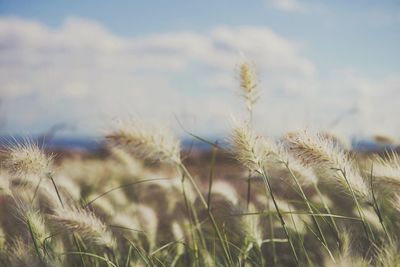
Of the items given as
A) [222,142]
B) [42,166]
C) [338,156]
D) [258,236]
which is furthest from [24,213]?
[338,156]

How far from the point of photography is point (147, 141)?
1747 mm

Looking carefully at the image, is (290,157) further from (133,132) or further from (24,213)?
(24,213)

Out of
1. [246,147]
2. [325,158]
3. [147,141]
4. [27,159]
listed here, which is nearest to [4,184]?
[27,159]

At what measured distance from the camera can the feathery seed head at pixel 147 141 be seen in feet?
5.62

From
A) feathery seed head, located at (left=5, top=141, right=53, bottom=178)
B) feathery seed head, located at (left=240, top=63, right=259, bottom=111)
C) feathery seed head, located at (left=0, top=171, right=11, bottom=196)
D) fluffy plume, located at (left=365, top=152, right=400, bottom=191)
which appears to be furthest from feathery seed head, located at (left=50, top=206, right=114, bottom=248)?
fluffy plume, located at (left=365, top=152, right=400, bottom=191)

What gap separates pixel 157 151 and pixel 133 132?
4.1 inches

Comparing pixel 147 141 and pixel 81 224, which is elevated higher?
pixel 147 141

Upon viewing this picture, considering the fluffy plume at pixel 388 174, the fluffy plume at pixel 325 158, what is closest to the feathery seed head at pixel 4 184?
the fluffy plume at pixel 325 158

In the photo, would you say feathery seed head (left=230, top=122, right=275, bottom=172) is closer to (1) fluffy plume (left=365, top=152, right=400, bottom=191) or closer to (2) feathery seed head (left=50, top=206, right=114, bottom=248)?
(1) fluffy plume (left=365, top=152, right=400, bottom=191)

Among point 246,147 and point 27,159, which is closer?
point 246,147

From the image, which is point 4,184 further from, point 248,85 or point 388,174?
point 388,174

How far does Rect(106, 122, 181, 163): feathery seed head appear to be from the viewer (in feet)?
5.62

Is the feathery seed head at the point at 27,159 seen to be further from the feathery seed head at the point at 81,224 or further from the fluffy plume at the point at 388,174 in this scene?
the fluffy plume at the point at 388,174

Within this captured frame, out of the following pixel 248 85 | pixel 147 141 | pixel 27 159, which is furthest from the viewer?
pixel 248 85
